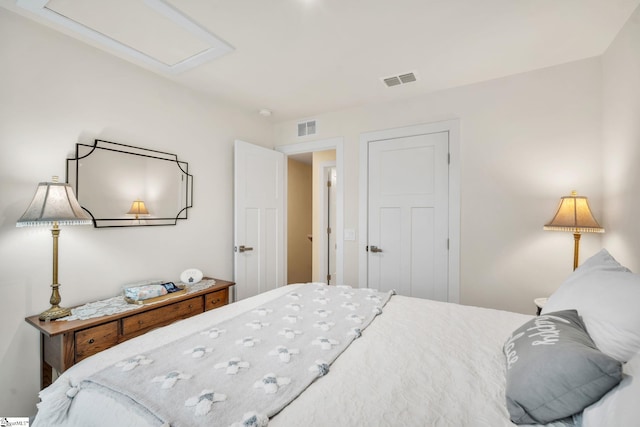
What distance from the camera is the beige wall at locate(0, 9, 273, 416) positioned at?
5.31ft

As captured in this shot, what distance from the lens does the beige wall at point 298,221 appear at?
4551mm

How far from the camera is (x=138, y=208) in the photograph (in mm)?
2213

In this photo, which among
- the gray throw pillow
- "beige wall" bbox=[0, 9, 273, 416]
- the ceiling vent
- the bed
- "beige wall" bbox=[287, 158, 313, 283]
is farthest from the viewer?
"beige wall" bbox=[287, 158, 313, 283]

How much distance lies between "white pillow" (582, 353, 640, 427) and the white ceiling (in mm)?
1806

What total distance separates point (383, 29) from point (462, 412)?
202 cm

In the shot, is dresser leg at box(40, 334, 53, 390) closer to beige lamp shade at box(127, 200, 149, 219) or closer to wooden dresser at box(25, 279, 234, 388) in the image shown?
wooden dresser at box(25, 279, 234, 388)

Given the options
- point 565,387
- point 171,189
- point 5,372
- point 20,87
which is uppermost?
point 20,87

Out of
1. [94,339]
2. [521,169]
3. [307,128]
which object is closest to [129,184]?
[94,339]

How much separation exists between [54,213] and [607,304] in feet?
8.18

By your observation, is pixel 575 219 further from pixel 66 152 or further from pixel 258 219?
pixel 66 152

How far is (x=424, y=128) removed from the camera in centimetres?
276

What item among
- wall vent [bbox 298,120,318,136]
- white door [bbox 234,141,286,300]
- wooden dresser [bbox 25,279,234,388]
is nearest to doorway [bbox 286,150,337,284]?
wall vent [bbox 298,120,318,136]

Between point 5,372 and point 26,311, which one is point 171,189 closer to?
point 26,311

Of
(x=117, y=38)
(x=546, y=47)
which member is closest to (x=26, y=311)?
(x=117, y=38)
